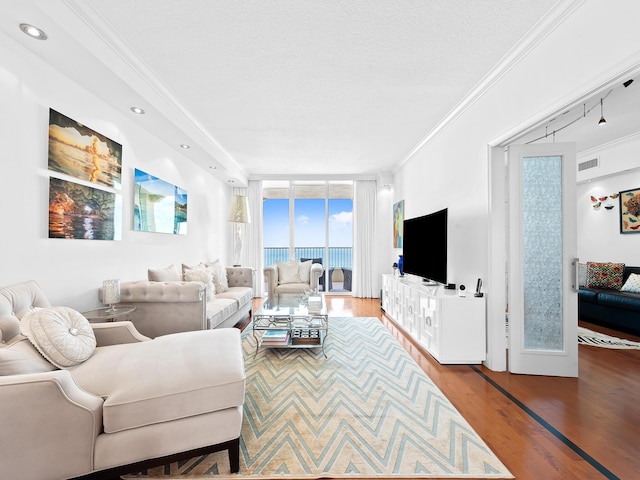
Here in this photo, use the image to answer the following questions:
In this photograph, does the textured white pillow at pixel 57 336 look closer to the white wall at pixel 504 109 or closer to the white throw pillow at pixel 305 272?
the white wall at pixel 504 109

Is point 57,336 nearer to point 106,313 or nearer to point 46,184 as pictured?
point 106,313

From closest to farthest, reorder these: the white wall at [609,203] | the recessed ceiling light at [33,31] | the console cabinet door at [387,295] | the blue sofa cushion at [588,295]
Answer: the recessed ceiling light at [33,31] → the blue sofa cushion at [588,295] → the white wall at [609,203] → the console cabinet door at [387,295]

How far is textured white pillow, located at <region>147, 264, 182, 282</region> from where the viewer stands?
10.5ft

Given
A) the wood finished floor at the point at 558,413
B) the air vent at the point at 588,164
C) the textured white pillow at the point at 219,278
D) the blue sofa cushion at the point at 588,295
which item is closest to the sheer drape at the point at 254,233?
the textured white pillow at the point at 219,278

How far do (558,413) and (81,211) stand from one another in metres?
3.91

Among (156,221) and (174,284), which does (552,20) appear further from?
(156,221)

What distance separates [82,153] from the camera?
2.45 meters

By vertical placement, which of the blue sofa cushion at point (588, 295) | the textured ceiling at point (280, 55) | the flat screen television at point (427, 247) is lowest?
A: the blue sofa cushion at point (588, 295)

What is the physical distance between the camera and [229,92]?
295 cm

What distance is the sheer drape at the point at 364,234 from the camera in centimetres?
641

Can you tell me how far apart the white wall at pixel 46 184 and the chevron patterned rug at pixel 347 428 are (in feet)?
5.21

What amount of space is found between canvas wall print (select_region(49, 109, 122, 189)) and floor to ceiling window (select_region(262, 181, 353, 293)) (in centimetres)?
396

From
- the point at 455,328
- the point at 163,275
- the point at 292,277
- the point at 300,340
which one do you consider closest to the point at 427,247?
the point at 455,328

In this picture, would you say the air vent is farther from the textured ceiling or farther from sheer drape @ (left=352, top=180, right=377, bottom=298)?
sheer drape @ (left=352, top=180, right=377, bottom=298)
